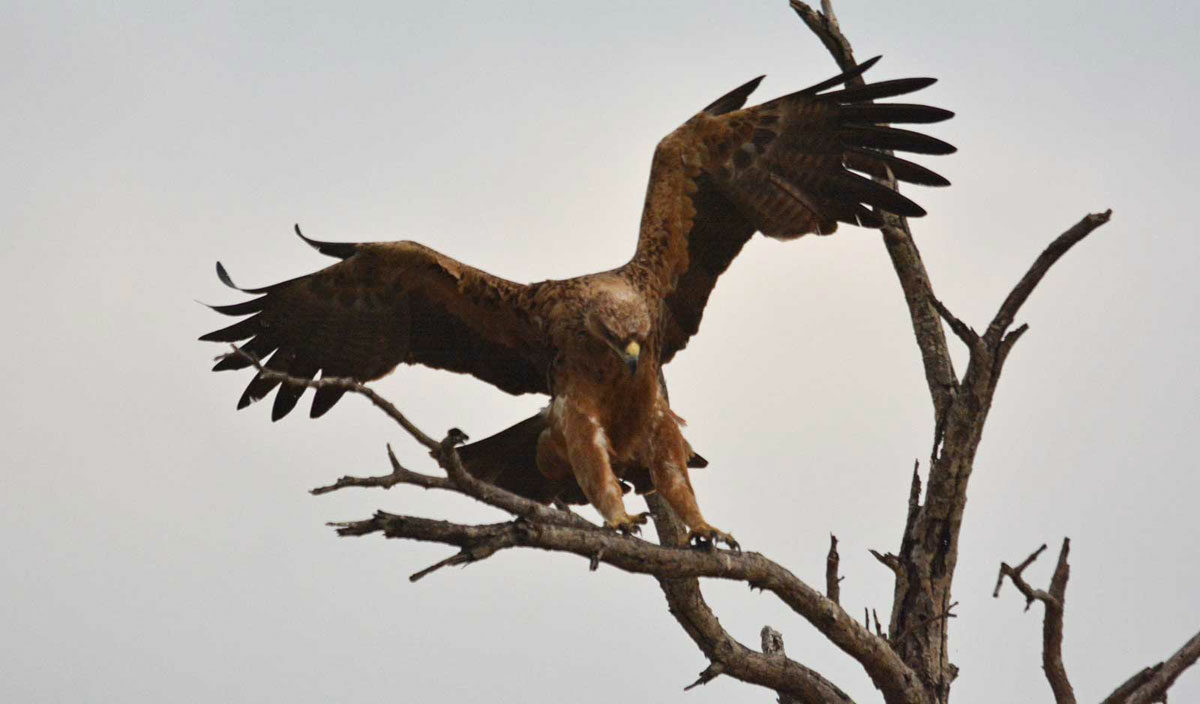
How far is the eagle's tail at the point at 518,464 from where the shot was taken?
7289 millimetres

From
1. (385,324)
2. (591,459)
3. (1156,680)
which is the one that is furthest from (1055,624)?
(385,324)

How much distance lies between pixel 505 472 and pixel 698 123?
213 centimetres

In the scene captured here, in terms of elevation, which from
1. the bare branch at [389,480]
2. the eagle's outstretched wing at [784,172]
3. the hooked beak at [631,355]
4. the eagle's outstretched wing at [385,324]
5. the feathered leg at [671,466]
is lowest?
the bare branch at [389,480]

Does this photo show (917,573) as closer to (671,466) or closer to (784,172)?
(671,466)

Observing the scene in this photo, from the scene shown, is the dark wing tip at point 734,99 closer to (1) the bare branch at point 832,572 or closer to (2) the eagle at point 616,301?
(2) the eagle at point 616,301

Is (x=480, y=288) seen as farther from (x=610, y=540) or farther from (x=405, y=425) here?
(x=405, y=425)

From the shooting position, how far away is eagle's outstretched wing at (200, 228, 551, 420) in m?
→ 7.18

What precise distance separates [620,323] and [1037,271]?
1917 millimetres

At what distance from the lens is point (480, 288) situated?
23.6 ft

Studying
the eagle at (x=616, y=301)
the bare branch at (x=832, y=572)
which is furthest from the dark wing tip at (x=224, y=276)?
the bare branch at (x=832, y=572)

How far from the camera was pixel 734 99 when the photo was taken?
7809 mm

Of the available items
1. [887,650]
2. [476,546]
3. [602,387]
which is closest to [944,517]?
[887,650]

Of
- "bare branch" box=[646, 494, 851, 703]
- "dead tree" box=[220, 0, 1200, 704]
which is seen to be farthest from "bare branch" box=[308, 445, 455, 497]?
"bare branch" box=[646, 494, 851, 703]

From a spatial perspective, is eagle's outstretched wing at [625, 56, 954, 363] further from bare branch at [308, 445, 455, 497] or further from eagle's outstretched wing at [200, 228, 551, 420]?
bare branch at [308, 445, 455, 497]
